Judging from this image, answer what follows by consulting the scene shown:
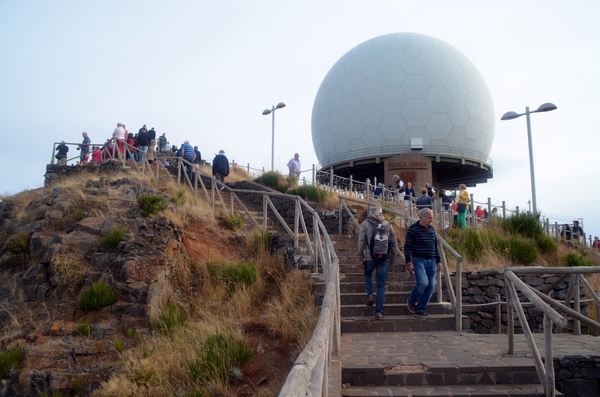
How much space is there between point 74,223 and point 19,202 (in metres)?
3.96

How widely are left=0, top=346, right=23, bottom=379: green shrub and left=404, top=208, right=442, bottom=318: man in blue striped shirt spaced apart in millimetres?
5529

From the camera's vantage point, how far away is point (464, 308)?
31.0ft

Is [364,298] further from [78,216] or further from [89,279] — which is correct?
[78,216]

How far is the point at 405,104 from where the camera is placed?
26.0 m

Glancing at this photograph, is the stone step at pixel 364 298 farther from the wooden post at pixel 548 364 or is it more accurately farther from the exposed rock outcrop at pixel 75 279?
the wooden post at pixel 548 364

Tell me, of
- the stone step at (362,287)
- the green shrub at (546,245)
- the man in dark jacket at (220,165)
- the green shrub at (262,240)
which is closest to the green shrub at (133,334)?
the stone step at (362,287)

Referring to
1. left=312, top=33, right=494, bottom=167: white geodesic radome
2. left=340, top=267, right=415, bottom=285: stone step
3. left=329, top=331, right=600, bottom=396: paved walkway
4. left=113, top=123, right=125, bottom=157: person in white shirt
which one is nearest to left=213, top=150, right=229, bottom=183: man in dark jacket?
left=113, top=123, right=125, bottom=157: person in white shirt

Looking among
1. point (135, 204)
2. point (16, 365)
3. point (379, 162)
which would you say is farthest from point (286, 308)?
point (379, 162)

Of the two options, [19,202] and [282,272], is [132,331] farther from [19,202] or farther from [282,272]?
[19,202]

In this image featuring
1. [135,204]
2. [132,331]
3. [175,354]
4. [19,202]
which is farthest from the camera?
[19,202]

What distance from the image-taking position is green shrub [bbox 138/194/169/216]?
10.2 m

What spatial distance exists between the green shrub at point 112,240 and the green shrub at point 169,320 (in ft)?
6.79

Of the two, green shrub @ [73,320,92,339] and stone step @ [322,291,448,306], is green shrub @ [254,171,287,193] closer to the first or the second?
stone step @ [322,291,448,306]

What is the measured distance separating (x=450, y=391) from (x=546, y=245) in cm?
965
